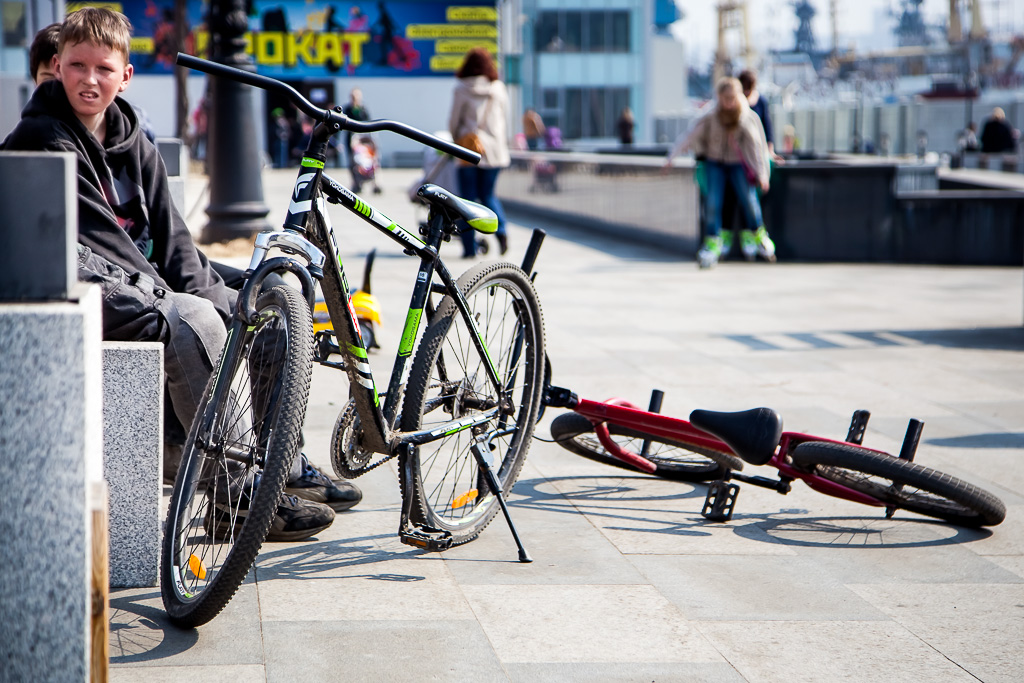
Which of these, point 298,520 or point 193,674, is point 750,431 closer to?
point 298,520

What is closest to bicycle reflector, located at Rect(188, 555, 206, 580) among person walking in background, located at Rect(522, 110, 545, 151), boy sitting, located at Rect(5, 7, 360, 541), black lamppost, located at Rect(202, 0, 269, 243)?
boy sitting, located at Rect(5, 7, 360, 541)

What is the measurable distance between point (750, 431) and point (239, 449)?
5.30 feet

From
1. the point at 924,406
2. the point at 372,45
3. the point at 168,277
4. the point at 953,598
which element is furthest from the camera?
the point at 372,45

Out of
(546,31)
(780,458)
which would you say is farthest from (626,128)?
(780,458)

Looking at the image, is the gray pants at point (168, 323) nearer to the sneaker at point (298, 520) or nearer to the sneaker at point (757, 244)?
the sneaker at point (298, 520)

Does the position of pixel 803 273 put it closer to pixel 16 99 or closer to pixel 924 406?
pixel 924 406

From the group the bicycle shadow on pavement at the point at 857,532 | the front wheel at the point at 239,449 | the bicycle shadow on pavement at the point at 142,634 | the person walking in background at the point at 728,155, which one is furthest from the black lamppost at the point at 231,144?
the bicycle shadow on pavement at the point at 142,634

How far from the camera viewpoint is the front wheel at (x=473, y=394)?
10.9ft

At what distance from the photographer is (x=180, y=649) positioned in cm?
276

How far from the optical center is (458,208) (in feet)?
11.1

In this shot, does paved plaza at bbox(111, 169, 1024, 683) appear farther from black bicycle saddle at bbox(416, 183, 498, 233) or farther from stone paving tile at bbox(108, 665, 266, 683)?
black bicycle saddle at bbox(416, 183, 498, 233)

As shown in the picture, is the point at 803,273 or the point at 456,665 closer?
the point at 456,665

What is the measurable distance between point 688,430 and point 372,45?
4237cm

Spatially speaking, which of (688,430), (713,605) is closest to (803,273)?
(688,430)
